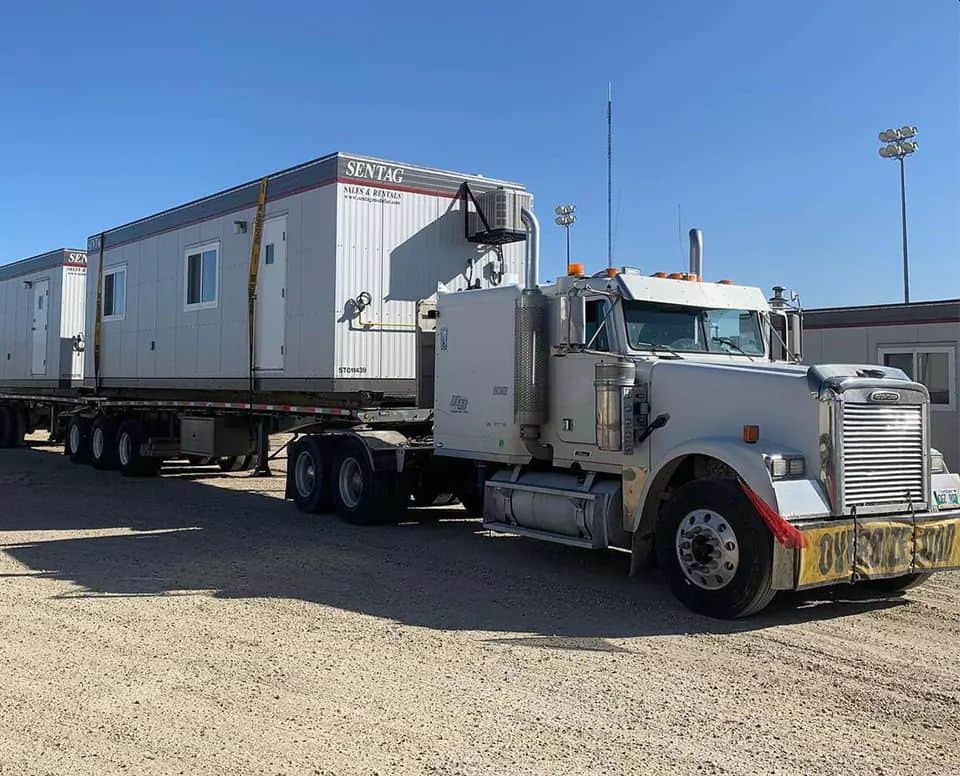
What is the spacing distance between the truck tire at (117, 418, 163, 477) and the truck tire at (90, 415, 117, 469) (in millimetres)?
495

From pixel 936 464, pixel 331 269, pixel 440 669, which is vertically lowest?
pixel 440 669

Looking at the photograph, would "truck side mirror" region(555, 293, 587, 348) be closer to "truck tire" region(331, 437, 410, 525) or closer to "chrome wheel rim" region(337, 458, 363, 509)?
"truck tire" region(331, 437, 410, 525)

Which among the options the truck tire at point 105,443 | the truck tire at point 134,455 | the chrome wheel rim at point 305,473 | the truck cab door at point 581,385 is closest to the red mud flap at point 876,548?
the truck cab door at point 581,385

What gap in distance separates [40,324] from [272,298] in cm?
1206

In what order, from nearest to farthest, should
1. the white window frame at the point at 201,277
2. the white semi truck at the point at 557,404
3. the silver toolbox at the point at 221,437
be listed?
1. the white semi truck at the point at 557,404
2. the white window frame at the point at 201,277
3. the silver toolbox at the point at 221,437

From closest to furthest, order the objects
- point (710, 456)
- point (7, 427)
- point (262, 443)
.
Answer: point (710, 456)
point (262, 443)
point (7, 427)

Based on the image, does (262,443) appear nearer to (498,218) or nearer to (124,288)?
(124,288)

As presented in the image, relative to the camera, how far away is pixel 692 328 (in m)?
8.76

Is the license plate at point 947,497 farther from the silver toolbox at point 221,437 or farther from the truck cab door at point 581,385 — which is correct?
the silver toolbox at point 221,437

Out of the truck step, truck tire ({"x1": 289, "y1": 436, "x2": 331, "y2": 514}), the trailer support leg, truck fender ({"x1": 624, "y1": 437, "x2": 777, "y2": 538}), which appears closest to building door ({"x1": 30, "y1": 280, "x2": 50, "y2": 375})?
the trailer support leg

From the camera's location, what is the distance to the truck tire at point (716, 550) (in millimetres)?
6754

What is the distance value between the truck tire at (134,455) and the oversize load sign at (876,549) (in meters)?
13.4

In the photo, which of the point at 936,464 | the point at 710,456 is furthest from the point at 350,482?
the point at 936,464

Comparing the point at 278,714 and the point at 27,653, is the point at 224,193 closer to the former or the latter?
the point at 27,653
